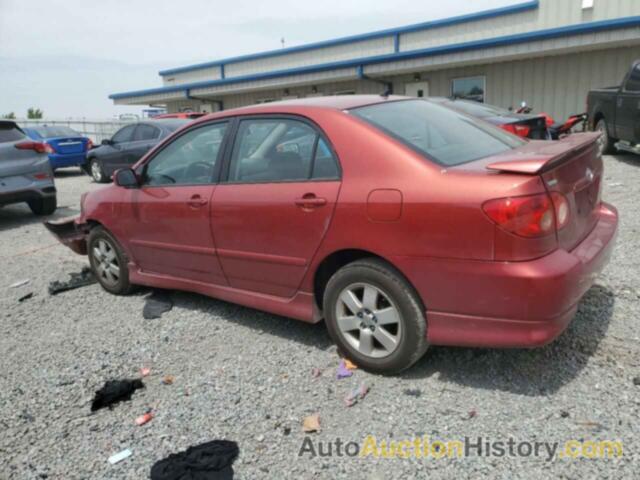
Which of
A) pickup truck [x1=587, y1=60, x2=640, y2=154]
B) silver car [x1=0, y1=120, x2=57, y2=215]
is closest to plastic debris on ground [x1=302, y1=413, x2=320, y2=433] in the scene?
pickup truck [x1=587, y1=60, x2=640, y2=154]

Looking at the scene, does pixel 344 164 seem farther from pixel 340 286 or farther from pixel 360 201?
pixel 340 286

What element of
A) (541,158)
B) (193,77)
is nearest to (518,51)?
(541,158)

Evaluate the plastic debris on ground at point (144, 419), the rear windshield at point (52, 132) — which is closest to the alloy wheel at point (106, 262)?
the plastic debris on ground at point (144, 419)

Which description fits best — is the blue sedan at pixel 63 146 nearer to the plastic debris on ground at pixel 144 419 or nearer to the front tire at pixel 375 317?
the plastic debris on ground at pixel 144 419

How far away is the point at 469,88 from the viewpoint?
51.8 ft

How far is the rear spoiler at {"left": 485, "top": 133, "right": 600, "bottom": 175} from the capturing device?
2.59 m

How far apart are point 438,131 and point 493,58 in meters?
12.2

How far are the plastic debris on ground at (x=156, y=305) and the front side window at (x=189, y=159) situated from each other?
1040 mm

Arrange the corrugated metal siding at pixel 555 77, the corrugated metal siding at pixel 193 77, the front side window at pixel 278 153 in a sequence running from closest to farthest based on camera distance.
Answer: the front side window at pixel 278 153, the corrugated metal siding at pixel 555 77, the corrugated metal siding at pixel 193 77

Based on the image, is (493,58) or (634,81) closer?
(634,81)

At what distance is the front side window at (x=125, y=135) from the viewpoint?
12266mm

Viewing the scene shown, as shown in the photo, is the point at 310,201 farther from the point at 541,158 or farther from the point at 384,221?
the point at 541,158

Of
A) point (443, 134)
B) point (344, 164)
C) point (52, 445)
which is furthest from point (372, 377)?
point (52, 445)

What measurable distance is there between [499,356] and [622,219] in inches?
Answer: 148
